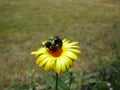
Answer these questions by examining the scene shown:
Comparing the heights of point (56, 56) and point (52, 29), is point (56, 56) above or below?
below

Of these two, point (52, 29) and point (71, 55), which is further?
point (52, 29)

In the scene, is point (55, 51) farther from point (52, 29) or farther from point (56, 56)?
point (52, 29)

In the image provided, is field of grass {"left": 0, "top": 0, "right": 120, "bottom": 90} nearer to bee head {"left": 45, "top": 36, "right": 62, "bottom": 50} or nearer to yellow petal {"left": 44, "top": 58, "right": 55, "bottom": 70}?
bee head {"left": 45, "top": 36, "right": 62, "bottom": 50}

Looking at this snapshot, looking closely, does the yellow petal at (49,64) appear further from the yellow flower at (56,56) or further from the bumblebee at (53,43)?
the bumblebee at (53,43)

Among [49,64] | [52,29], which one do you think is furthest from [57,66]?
[52,29]

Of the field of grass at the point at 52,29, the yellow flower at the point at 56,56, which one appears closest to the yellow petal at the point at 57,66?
the yellow flower at the point at 56,56

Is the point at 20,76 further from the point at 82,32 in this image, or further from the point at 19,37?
the point at 82,32
